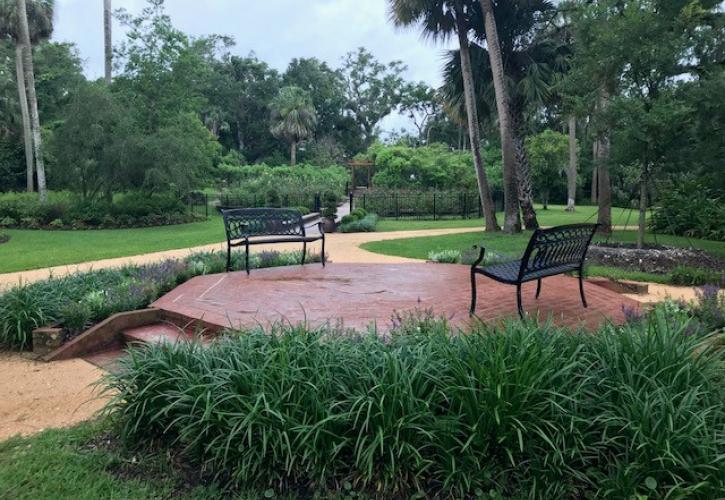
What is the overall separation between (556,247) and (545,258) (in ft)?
0.61

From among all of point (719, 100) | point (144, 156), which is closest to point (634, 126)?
point (719, 100)

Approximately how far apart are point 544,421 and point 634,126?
933 cm

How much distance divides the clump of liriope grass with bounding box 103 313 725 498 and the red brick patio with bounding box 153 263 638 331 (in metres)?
1.33

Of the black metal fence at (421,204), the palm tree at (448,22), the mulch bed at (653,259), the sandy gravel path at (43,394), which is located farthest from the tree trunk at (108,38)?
the sandy gravel path at (43,394)

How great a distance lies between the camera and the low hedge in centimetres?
2086

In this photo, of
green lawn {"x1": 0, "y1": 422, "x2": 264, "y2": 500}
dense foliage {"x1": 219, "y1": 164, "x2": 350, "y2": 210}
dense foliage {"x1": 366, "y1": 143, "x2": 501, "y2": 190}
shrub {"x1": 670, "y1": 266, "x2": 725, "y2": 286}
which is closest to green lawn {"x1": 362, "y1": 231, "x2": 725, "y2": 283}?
shrub {"x1": 670, "y1": 266, "x2": 725, "y2": 286}

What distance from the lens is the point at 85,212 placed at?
840 inches

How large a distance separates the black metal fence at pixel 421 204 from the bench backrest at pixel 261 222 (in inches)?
708

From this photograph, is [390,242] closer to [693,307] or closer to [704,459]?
[693,307]

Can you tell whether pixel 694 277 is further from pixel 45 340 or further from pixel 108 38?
pixel 108 38

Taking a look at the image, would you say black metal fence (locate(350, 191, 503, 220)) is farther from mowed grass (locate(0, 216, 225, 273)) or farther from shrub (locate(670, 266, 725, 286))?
shrub (locate(670, 266, 725, 286))

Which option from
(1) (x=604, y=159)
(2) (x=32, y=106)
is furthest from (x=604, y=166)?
(2) (x=32, y=106)

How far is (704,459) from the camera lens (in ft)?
7.04

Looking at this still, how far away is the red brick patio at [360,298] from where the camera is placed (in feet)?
15.8
